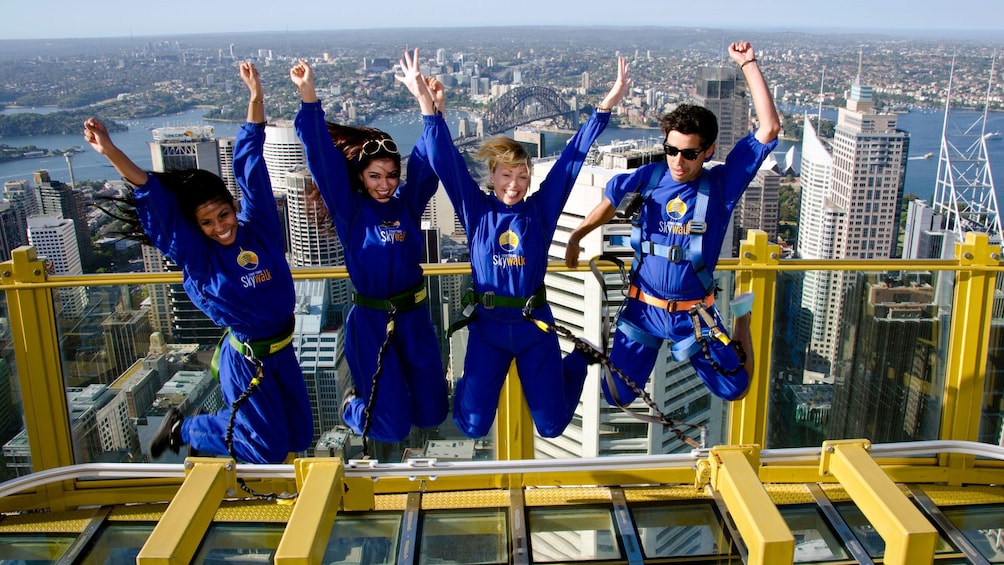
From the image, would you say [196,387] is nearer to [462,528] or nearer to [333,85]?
[462,528]

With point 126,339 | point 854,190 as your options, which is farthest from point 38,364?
point 854,190

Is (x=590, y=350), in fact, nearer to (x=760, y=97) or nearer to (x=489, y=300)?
(x=489, y=300)

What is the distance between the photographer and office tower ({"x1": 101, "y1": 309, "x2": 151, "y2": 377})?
357 centimetres

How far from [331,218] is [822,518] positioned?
2.21m

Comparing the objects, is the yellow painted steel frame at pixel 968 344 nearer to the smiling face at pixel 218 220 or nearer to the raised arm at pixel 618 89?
the raised arm at pixel 618 89

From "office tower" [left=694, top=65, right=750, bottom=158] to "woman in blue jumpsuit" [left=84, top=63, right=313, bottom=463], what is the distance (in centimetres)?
4850

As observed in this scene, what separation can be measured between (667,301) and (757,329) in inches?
25.5

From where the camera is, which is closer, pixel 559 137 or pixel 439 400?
pixel 439 400

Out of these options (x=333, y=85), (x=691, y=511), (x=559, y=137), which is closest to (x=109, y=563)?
(x=691, y=511)

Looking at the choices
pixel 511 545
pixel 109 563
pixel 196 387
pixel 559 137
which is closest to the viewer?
pixel 109 563

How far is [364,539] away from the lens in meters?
2.58

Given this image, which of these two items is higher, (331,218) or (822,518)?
(331,218)

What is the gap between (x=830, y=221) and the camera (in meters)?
51.6

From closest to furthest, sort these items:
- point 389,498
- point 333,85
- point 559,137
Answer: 1. point 389,498
2. point 333,85
3. point 559,137
